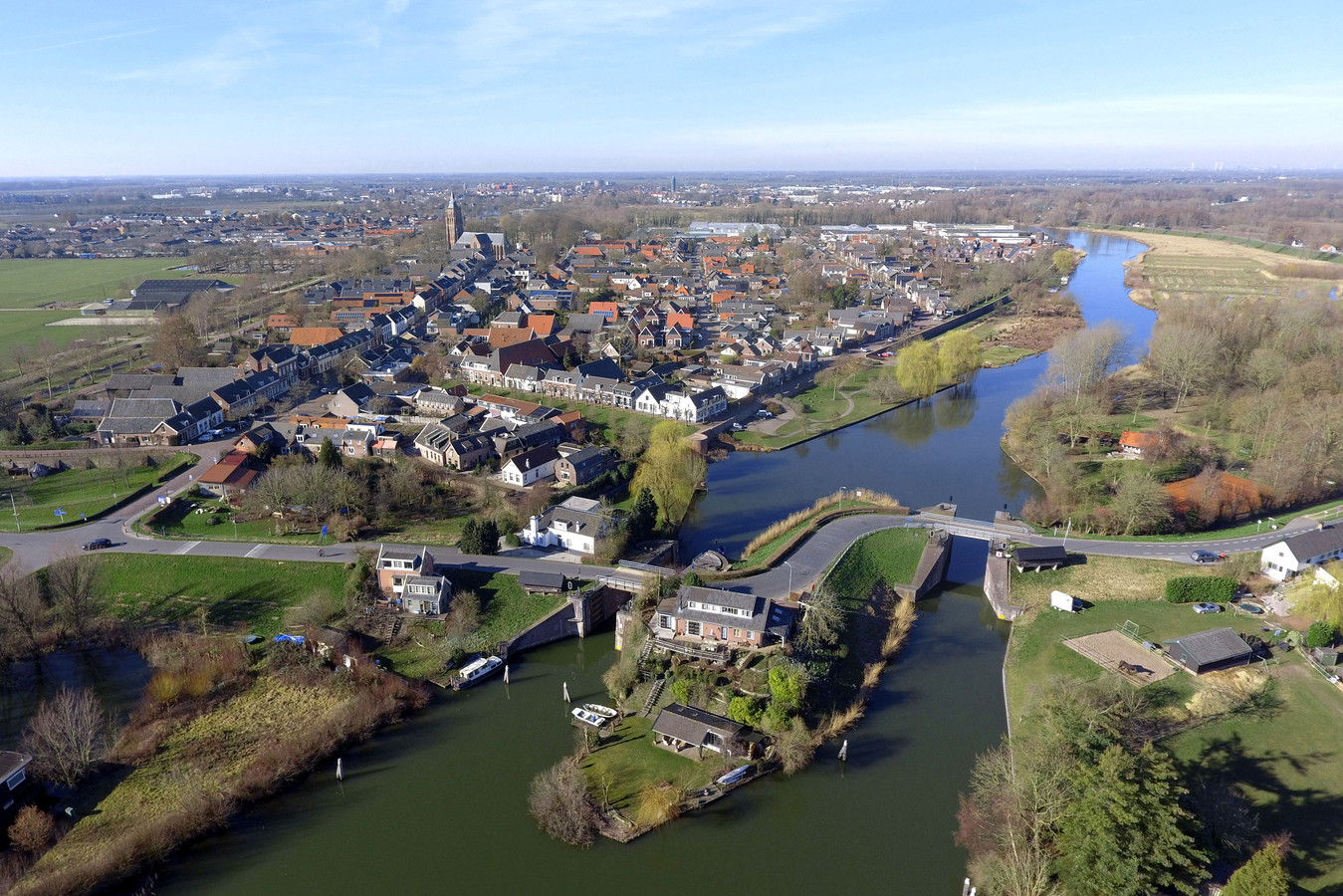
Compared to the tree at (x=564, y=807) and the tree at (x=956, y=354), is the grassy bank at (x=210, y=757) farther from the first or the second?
the tree at (x=956, y=354)

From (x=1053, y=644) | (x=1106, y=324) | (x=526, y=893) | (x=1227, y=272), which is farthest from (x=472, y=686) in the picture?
(x=1227, y=272)

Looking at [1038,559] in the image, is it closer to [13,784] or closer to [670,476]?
[670,476]

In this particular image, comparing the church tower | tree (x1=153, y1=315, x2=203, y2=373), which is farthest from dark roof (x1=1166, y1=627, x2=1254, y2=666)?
the church tower

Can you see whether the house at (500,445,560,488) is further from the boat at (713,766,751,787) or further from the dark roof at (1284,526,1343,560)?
the dark roof at (1284,526,1343,560)

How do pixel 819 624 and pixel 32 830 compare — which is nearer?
pixel 32 830

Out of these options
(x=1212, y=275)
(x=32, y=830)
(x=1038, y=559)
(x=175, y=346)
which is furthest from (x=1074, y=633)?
(x=1212, y=275)

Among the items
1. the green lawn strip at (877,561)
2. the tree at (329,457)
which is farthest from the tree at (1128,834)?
the tree at (329,457)

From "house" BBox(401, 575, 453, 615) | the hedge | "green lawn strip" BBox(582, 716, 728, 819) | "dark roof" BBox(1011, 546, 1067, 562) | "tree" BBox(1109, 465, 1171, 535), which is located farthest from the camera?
"tree" BBox(1109, 465, 1171, 535)
